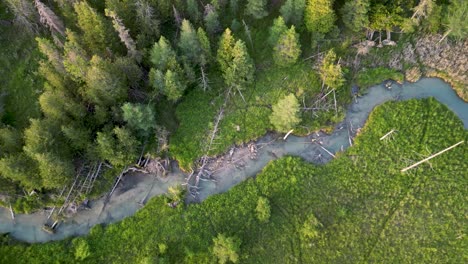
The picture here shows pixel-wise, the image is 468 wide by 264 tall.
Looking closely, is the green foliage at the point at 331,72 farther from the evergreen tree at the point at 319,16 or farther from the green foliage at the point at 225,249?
the green foliage at the point at 225,249

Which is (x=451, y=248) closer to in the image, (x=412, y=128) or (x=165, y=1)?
(x=412, y=128)

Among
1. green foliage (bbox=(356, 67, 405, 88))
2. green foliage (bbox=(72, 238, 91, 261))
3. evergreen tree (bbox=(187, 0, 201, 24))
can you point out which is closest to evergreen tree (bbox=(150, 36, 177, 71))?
evergreen tree (bbox=(187, 0, 201, 24))

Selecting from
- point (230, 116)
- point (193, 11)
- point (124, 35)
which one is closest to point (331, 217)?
point (230, 116)

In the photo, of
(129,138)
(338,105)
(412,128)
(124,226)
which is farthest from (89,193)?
(412,128)

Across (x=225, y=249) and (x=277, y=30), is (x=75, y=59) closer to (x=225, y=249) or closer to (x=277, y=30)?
(x=277, y=30)

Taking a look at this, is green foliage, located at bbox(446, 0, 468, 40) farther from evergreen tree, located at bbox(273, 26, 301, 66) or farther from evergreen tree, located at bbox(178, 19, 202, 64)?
evergreen tree, located at bbox(178, 19, 202, 64)

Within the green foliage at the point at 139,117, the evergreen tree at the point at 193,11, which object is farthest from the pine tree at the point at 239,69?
the green foliage at the point at 139,117
